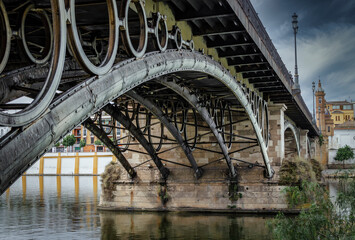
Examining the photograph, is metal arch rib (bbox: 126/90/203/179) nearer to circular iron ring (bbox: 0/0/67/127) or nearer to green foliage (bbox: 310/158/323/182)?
green foliage (bbox: 310/158/323/182)

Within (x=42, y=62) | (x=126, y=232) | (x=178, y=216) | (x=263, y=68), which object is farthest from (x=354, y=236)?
(x=178, y=216)

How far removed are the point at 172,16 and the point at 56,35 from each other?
5.86 meters

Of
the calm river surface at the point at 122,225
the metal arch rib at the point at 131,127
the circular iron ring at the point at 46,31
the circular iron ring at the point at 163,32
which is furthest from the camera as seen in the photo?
the metal arch rib at the point at 131,127

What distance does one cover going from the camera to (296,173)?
22156mm

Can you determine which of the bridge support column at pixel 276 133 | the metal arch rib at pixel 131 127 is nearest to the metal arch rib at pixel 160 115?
the metal arch rib at pixel 131 127

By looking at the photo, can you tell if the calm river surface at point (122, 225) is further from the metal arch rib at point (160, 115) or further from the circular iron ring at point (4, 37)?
the circular iron ring at point (4, 37)

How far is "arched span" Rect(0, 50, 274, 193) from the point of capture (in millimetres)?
4934

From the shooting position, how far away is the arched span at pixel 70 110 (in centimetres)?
493

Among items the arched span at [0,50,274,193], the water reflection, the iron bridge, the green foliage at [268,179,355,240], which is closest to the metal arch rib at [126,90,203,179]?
the iron bridge

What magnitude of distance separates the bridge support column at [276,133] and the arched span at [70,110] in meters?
15.3

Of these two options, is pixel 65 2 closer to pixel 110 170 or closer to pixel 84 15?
pixel 84 15

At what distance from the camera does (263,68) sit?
17.2 metres

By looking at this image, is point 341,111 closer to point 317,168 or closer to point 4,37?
point 317,168

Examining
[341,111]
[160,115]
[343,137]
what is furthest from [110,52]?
[341,111]
